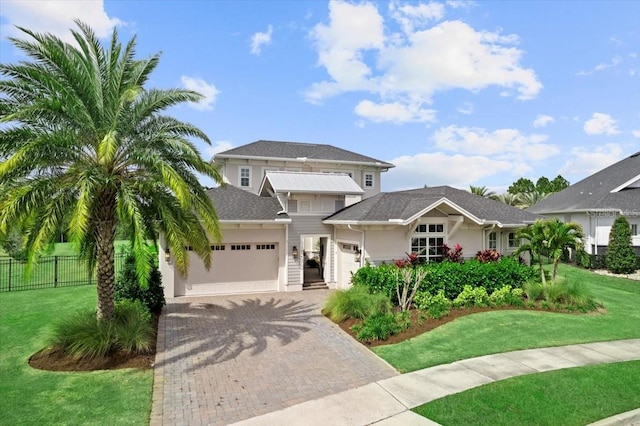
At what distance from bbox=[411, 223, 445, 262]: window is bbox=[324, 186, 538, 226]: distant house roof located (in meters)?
1.05

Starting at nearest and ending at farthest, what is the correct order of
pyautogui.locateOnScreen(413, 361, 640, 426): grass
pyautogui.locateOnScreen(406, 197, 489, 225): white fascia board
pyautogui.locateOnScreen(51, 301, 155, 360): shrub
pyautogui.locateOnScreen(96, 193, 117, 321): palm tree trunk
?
1. pyautogui.locateOnScreen(413, 361, 640, 426): grass
2. pyautogui.locateOnScreen(51, 301, 155, 360): shrub
3. pyautogui.locateOnScreen(96, 193, 117, 321): palm tree trunk
4. pyautogui.locateOnScreen(406, 197, 489, 225): white fascia board

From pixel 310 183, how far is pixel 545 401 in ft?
45.4

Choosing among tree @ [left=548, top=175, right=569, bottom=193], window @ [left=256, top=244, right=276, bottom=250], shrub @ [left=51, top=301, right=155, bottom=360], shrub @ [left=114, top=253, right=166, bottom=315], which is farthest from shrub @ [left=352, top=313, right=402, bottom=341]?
tree @ [left=548, top=175, right=569, bottom=193]

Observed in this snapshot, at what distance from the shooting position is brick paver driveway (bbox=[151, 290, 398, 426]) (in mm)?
6707

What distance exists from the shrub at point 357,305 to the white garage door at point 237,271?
584cm

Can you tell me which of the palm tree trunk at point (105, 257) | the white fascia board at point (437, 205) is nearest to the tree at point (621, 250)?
the white fascia board at point (437, 205)

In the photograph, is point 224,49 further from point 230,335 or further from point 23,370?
point 23,370

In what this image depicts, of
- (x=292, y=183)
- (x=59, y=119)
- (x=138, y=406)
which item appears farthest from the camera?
(x=292, y=183)

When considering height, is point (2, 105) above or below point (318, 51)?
below

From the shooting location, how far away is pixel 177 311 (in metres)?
13.7

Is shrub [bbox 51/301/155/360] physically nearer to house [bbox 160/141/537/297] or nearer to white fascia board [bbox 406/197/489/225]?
house [bbox 160/141/537/297]

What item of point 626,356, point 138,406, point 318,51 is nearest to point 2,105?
point 138,406

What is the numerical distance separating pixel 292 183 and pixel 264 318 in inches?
294

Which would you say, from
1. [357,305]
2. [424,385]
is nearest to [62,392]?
[424,385]
